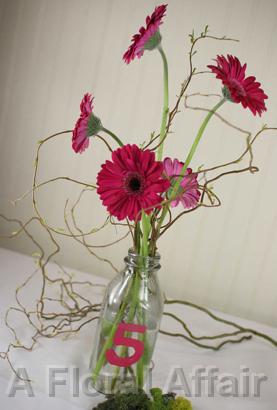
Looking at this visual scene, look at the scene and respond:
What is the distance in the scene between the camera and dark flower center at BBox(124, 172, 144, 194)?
702mm

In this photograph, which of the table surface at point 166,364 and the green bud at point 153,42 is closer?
the green bud at point 153,42

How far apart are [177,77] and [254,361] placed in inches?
27.8

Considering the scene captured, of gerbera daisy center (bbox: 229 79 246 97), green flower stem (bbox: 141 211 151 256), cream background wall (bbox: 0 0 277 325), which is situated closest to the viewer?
gerbera daisy center (bbox: 229 79 246 97)

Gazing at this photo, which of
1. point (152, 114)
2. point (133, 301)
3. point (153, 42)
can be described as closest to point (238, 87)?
point (153, 42)

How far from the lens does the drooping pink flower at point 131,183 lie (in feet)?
2.27

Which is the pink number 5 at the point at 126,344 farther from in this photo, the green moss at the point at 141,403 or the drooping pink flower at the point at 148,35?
the drooping pink flower at the point at 148,35

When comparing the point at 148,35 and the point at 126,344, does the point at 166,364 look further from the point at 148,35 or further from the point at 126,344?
the point at 148,35

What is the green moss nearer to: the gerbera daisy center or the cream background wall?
the gerbera daisy center

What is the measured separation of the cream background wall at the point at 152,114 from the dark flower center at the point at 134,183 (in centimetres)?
69

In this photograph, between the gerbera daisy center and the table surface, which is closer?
the gerbera daisy center

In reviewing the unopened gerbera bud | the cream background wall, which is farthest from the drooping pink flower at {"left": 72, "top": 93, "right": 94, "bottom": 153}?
the cream background wall

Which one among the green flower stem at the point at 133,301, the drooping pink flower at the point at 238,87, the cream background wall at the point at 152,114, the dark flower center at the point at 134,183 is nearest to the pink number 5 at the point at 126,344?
the green flower stem at the point at 133,301

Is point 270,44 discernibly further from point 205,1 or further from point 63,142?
point 63,142

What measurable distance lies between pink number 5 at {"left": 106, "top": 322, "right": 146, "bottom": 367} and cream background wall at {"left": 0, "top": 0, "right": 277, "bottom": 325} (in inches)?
24.5
